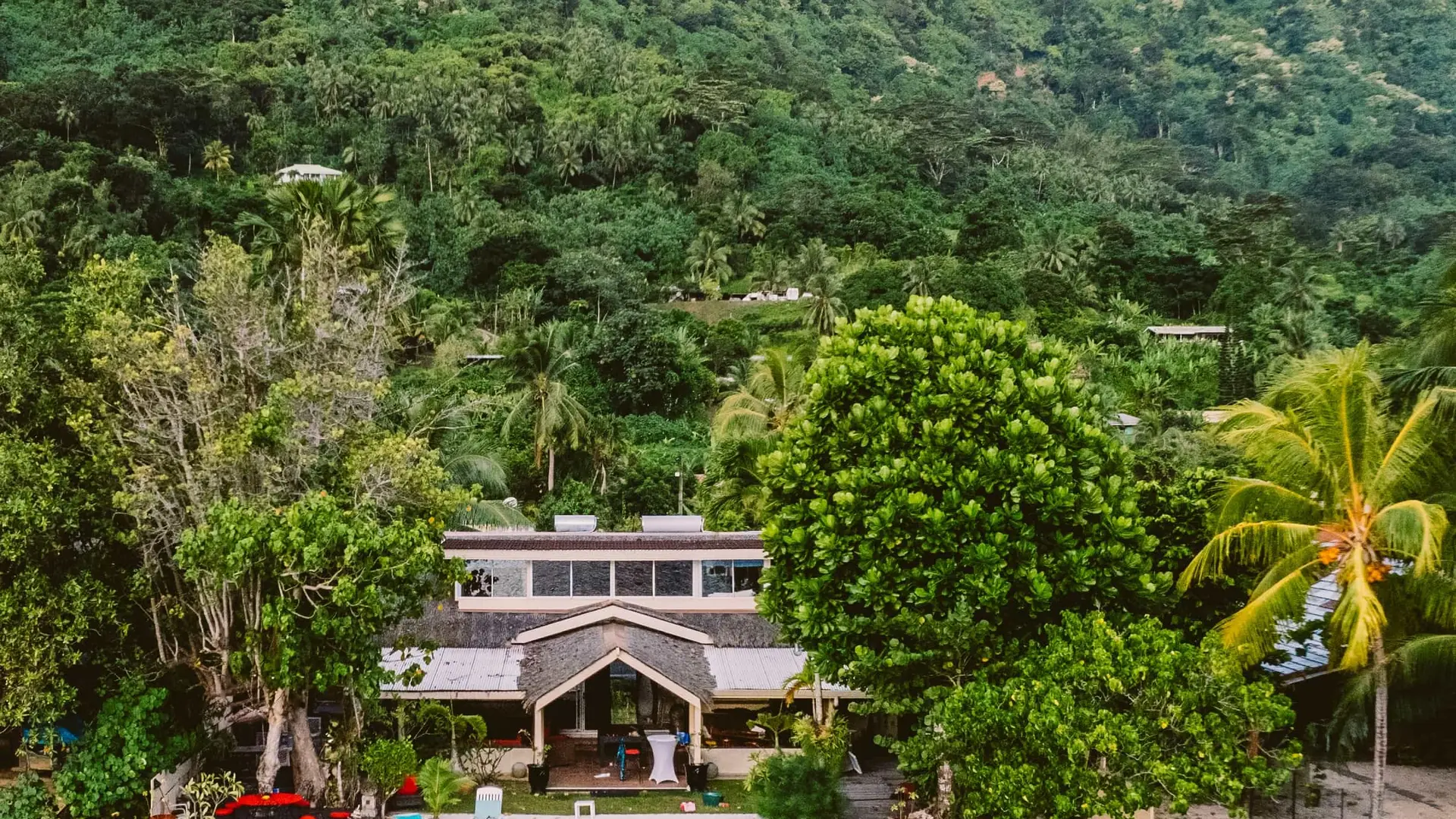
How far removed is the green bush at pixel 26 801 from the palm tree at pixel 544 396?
19318mm

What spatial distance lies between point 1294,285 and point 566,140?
42057mm

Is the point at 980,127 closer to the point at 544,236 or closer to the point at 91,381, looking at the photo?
the point at 544,236

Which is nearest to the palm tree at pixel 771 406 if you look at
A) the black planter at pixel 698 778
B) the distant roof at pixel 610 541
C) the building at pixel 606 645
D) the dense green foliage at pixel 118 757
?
the building at pixel 606 645

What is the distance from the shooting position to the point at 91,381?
51.6ft

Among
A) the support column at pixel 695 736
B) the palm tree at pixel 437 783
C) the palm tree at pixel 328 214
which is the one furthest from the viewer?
the palm tree at pixel 328 214

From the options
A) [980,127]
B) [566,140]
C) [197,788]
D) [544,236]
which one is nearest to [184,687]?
[197,788]

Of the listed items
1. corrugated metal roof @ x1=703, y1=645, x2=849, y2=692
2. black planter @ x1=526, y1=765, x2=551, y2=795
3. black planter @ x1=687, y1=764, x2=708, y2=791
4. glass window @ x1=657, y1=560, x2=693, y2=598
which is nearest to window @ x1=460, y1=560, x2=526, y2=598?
glass window @ x1=657, y1=560, x2=693, y2=598

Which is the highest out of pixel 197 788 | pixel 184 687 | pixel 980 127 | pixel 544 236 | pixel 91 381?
pixel 980 127

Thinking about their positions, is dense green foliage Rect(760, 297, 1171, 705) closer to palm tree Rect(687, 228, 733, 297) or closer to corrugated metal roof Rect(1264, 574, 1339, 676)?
corrugated metal roof Rect(1264, 574, 1339, 676)

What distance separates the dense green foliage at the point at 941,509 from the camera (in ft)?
47.4

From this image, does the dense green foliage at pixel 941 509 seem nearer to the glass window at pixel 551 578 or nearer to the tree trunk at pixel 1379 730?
the tree trunk at pixel 1379 730

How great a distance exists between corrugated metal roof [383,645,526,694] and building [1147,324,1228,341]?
44.3 m

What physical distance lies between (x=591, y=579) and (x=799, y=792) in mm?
6589

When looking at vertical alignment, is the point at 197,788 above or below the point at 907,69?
below
